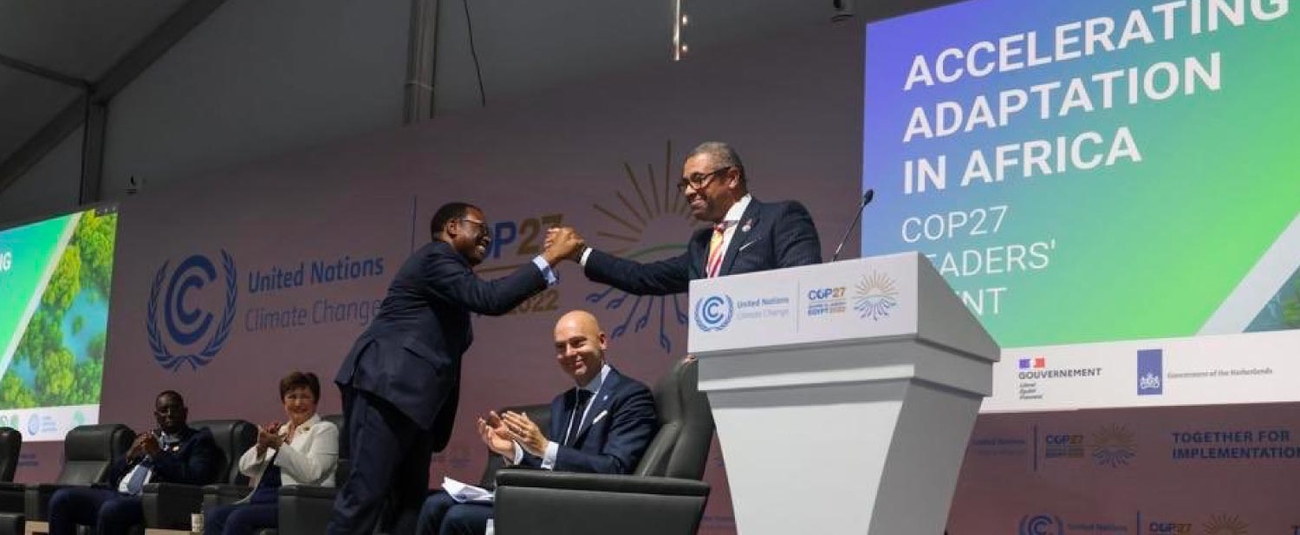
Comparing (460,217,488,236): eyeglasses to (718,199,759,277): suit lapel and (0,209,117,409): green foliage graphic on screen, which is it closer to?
(718,199,759,277): suit lapel

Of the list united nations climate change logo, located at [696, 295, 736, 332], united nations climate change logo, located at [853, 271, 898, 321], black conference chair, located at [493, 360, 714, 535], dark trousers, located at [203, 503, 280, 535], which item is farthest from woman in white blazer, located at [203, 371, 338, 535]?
united nations climate change logo, located at [853, 271, 898, 321]

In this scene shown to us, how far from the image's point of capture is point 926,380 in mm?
2213

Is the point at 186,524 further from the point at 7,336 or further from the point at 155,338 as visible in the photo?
the point at 7,336

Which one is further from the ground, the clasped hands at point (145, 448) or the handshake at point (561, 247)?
the handshake at point (561, 247)

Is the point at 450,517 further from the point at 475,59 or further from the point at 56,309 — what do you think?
the point at 56,309

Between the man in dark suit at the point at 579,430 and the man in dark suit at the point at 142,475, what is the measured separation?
2.78 m

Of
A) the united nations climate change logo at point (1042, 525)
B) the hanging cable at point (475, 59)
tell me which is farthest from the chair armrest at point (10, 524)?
the united nations climate change logo at point (1042, 525)

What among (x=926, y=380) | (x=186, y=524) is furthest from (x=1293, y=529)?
(x=186, y=524)

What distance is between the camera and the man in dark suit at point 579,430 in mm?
3410

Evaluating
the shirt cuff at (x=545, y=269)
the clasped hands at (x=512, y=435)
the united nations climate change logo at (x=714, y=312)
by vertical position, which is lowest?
the clasped hands at (x=512, y=435)

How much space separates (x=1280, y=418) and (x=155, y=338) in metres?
6.09

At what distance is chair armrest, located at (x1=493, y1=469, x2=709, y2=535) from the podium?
76 centimetres

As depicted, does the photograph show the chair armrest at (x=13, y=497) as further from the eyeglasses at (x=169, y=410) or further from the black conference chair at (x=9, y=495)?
the eyeglasses at (x=169, y=410)

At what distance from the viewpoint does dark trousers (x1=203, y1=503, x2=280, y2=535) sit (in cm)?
477
